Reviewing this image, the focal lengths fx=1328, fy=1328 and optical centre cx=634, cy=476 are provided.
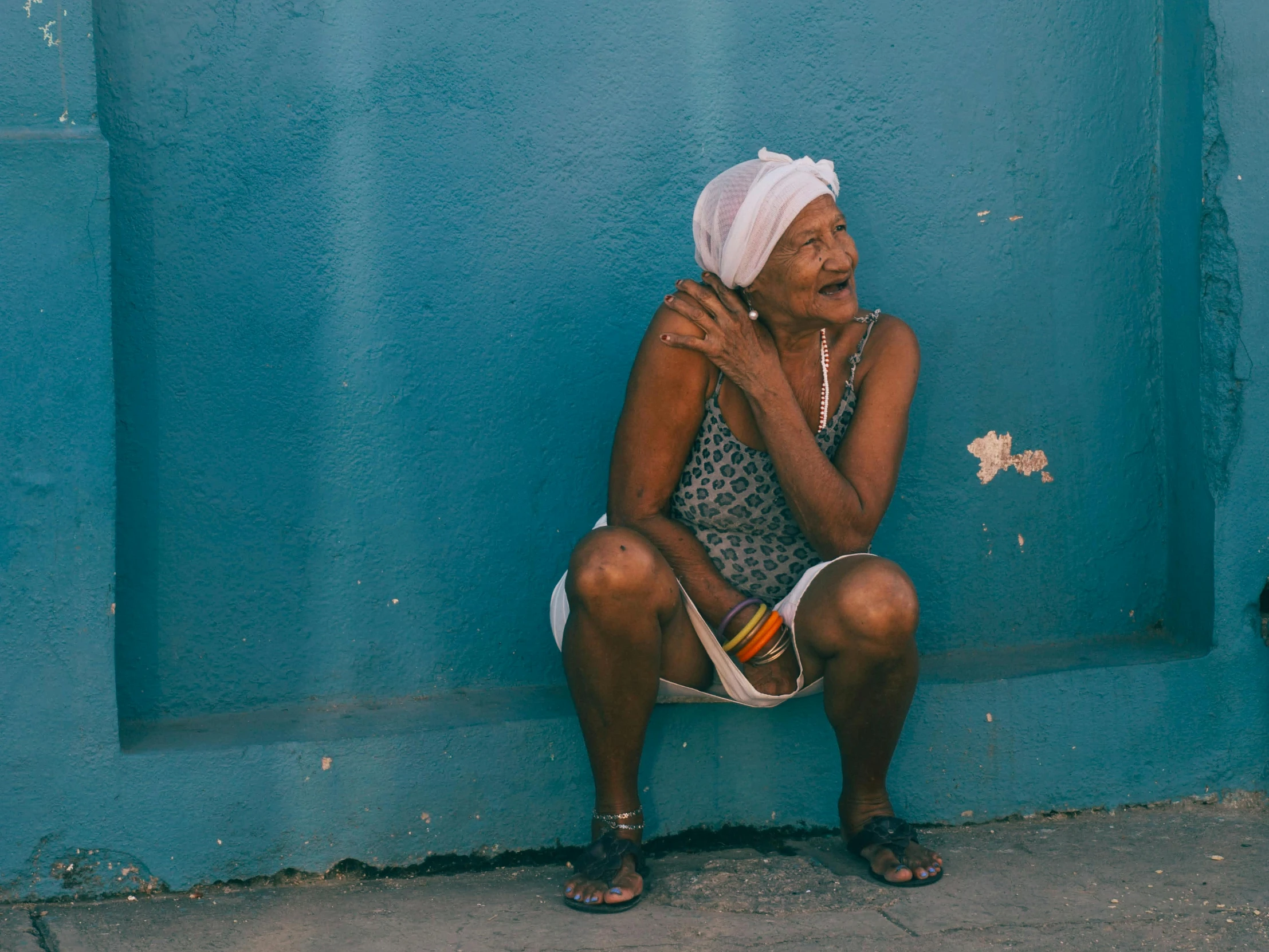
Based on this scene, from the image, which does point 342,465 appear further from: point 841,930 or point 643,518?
point 841,930

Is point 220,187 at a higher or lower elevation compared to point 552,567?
higher

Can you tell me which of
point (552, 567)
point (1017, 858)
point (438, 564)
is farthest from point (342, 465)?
point (1017, 858)

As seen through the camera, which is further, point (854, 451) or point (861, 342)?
point (861, 342)

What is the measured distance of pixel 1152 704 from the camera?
3.10 metres

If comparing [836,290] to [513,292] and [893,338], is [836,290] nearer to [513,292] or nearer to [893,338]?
[893,338]

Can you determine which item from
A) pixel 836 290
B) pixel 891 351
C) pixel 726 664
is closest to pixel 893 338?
pixel 891 351

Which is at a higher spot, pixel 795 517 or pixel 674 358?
pixel 674 358

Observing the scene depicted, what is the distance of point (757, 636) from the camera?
8.85ft

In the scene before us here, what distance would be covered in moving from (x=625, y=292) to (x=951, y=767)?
1.32m

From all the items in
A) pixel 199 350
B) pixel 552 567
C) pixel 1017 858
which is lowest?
pixel 1017 858

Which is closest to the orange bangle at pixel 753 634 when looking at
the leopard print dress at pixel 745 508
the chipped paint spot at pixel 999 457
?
the leopard print dress at pixel 745 508

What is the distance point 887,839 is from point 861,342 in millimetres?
1052

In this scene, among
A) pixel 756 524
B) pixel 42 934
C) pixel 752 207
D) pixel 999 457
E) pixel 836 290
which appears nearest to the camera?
pixel 42 934

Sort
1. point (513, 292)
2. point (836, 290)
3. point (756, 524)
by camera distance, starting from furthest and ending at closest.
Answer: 1. point (513, 292)
2. point (756, 524)
3. point (836, 290)
